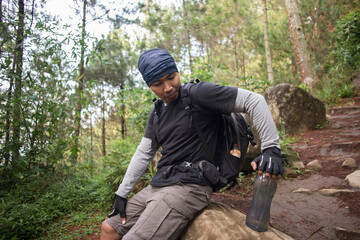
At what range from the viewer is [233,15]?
595 inches

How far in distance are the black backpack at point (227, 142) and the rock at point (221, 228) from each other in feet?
0.74

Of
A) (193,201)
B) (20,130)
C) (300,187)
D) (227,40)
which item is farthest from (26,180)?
(227,40)

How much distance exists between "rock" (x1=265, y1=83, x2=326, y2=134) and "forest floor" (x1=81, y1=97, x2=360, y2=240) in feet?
2.36

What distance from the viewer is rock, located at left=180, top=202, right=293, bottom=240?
1.56m

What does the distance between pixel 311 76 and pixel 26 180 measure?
29.6ft

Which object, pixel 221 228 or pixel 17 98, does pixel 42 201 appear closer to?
pixel 17 98

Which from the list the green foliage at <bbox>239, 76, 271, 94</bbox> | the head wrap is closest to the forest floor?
the head wrap

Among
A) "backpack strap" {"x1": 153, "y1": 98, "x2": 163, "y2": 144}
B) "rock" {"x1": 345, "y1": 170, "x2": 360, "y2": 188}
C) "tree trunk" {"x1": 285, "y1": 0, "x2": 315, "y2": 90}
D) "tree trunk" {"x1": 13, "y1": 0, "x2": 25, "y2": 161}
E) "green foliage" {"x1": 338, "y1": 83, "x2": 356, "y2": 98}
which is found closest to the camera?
"backpack strap" {"x1": 153, "y1": 98, "x2": 163, "y2": 144}

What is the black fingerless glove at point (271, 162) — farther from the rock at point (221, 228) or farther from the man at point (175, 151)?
the rock at point (221, 228)

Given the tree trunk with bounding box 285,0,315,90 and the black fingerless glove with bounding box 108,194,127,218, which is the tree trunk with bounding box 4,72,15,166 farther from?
the tree trunk with bounding box 285,0,315,90

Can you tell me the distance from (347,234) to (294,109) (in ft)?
14.6

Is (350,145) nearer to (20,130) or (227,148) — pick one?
(227,148)

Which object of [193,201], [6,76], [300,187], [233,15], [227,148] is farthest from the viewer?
[233,15]

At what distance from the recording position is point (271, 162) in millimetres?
1435
